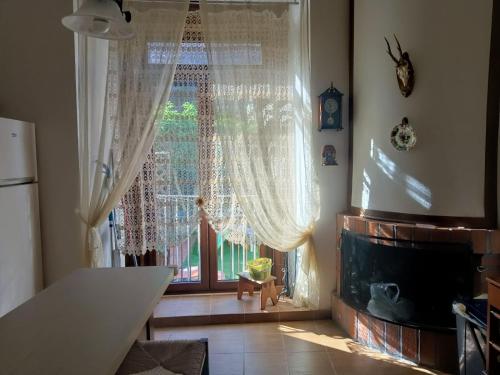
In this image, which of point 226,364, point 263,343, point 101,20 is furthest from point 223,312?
point 101,20

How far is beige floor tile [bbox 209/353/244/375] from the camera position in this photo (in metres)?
2.21

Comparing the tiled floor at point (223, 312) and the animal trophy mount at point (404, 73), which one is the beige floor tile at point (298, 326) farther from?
the animal trophy mount at point (404, 73)

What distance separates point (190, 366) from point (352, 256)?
1560 millimetres

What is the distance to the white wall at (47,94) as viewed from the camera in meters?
2.52

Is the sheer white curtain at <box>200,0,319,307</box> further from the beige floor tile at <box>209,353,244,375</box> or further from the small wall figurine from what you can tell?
the beige floor tile at <box>209,353,244,375</box>

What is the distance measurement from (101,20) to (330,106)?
72.5 inches

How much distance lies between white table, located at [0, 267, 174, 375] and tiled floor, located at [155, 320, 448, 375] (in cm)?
108

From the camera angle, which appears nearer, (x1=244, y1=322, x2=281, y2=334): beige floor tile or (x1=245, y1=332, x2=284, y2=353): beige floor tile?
(x1=245, y1=332, x2=284, y2=353): beige floor tile

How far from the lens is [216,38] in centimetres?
267


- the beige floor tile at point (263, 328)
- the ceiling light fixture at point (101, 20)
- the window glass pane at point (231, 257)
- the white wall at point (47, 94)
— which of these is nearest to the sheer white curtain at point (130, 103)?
the white wall at point (47, 94)

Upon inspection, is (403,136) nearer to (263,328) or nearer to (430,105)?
(430,105)

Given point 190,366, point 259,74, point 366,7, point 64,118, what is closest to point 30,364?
point 190,366

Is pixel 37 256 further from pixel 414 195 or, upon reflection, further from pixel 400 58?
pixel 400 58

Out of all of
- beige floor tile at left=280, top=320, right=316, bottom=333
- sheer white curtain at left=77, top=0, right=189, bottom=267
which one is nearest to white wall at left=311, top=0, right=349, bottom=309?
beige floor tile at left=280, top=320, right=316, bottom=333
